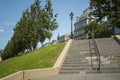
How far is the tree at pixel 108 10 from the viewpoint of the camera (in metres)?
34.6

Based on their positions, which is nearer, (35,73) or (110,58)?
(35,73)

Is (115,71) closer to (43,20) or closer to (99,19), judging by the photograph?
(99,19)

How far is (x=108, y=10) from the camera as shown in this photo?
119 ft

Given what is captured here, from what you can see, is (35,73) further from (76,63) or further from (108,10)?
(108,10)

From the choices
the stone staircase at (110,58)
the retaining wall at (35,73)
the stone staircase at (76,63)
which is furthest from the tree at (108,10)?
the retaining wall at (35,73)

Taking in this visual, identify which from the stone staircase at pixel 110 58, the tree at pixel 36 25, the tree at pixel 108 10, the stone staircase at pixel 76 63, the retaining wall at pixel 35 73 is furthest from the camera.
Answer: the tree at pixel 36 25

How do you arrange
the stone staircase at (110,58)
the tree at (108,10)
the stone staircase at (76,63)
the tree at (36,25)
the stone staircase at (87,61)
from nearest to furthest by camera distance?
the stone staircase at (110,58), the stone staircase at (87,61), the stone staircase at (76,63), the tree at (108,10), the tree at (36,25)

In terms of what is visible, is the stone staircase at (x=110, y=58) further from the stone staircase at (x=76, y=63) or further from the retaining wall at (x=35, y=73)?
the retaining wall at (x=35, y=73)

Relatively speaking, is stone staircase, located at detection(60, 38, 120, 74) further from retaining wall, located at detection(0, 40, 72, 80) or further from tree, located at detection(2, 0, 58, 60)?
tree, located at detection(2, 0, 58, 60)

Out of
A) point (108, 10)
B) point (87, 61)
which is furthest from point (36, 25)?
point (87, 61)

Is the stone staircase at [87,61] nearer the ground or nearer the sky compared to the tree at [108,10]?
nearer the ground

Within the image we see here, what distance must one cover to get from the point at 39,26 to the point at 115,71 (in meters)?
29.1

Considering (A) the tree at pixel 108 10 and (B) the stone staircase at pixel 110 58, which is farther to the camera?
(A) the tree at pixel 108 10

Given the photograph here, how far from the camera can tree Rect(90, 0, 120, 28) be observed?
3462cm
